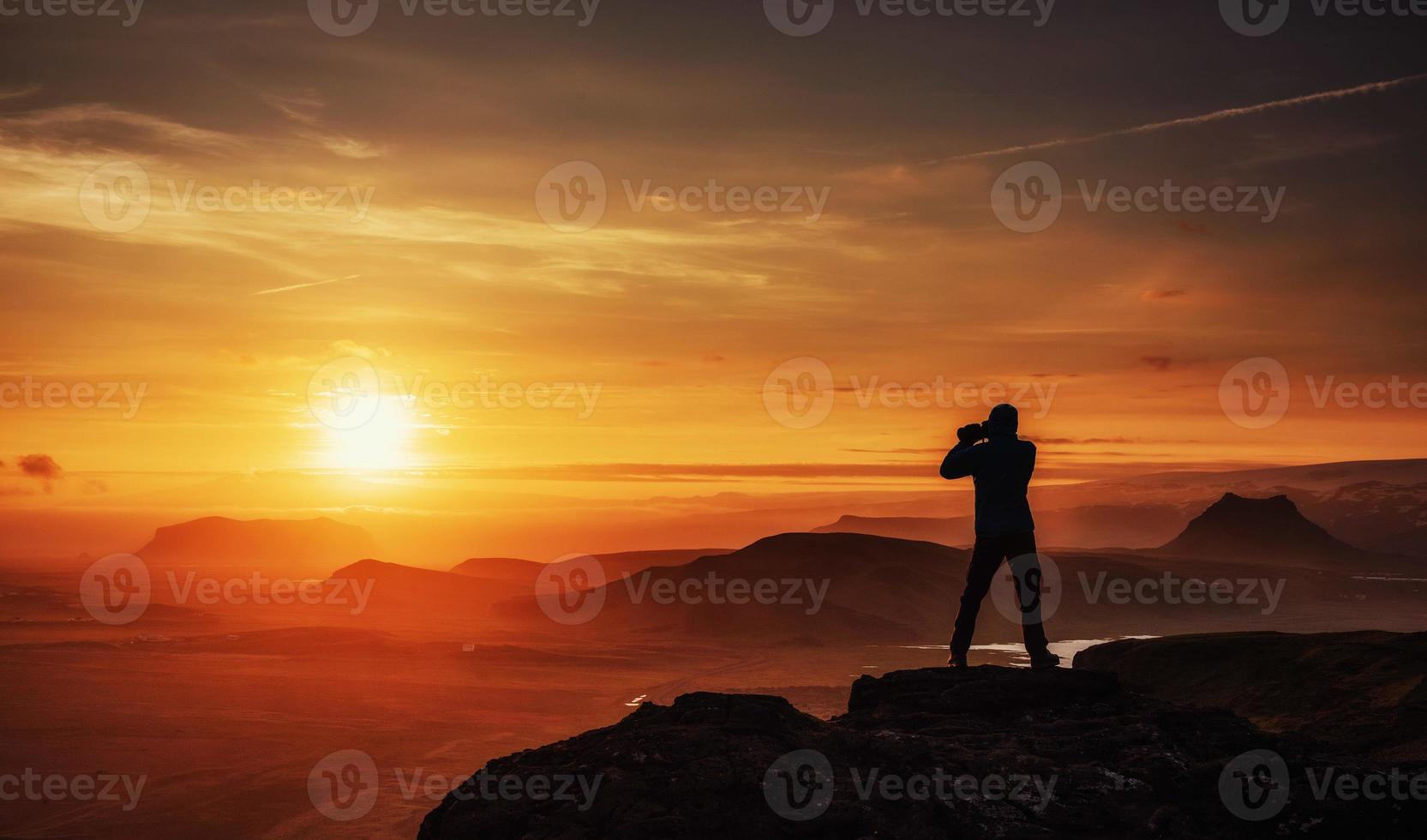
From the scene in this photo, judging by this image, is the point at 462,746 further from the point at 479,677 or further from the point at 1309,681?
the point at 1309,681

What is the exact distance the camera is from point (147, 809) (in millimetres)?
31516

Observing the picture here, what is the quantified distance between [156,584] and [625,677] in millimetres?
140188

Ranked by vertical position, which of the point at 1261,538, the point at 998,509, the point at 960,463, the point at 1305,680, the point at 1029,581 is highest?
the point at 1261,538

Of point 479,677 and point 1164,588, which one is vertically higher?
point 1164,588

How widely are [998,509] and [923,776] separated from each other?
12.0ft

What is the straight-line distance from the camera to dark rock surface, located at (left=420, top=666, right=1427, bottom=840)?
7938mm

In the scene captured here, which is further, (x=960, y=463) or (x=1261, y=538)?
(x=1261, y=538)

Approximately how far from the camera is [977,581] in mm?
11500

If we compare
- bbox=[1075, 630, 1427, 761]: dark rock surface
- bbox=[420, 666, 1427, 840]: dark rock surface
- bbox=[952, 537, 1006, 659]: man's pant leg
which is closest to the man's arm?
bbox=[952, 537, 1006, 659]: man's pant leg

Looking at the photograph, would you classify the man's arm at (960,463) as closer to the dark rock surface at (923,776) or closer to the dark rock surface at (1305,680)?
the dark rock surface at (923,776)

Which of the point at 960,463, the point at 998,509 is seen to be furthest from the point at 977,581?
the point at 960,463

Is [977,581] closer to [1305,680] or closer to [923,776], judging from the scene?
[923,776]

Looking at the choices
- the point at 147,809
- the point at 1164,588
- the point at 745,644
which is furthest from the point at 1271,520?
the point at 147,809

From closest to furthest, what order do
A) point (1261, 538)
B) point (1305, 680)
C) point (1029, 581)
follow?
point (1029, 581) → point (1305, 680) → point (1261, 538)
